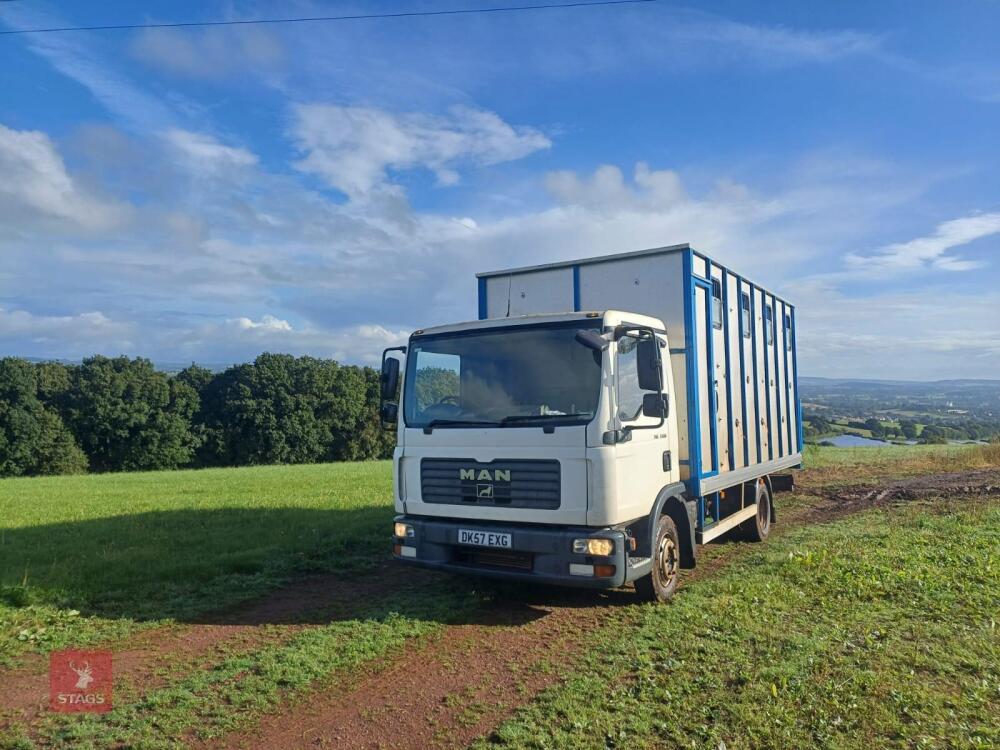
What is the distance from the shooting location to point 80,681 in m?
4.96

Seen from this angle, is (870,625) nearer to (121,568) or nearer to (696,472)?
(696,472)

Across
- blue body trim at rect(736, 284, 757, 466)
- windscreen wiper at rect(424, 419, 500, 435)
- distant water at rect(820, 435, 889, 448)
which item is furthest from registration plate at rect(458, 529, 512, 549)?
distant water at rect(820, 435, 889, 448)

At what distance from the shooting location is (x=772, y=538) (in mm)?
10484

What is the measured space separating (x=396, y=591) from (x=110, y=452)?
49202 mm

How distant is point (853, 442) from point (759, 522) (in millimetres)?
23092

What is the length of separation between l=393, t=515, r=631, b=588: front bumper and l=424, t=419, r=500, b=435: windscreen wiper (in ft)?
3.00

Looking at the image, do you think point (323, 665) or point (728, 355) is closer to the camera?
point (323, 665)

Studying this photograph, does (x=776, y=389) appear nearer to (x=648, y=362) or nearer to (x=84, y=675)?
(x=648, y=362)

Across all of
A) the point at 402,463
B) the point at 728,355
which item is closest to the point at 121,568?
the point at 402,463

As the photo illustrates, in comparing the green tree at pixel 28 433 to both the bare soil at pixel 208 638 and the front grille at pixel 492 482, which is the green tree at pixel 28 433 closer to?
the bare soil at pixel 208 638

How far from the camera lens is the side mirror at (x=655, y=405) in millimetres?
6339

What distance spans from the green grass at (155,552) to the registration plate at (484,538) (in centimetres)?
276

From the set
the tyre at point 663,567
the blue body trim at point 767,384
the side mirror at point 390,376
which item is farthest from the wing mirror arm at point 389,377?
the blue body trim at point 767,384

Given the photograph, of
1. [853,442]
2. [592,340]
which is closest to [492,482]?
[592,340]
